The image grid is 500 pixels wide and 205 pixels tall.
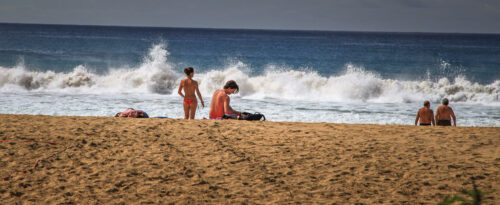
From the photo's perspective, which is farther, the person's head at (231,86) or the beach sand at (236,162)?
the person's head at (231,86)

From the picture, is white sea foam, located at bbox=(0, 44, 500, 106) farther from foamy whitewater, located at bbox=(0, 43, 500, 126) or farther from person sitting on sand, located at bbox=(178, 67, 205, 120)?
person sitting on sand, located at bbox=(178, 67, 205, 120)

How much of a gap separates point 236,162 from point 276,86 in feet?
42.4

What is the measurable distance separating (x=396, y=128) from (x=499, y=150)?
62.5 inches

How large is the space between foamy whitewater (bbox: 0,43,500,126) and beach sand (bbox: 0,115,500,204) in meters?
5.35

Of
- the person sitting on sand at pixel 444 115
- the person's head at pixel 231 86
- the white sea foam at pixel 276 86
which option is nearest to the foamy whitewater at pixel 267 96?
the white sea foam at pixel 276 86

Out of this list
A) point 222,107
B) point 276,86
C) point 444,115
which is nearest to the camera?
point 222,107

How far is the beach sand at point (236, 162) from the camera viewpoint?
4.00 metres

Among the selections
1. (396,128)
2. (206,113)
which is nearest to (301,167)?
(396,128)

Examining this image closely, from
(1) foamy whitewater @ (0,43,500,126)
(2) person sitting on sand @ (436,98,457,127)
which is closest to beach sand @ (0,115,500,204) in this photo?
(2) person sitting on sand @ (436,98,457,127)

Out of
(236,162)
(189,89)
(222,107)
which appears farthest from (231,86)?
(236,162)

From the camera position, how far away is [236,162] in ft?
16.2

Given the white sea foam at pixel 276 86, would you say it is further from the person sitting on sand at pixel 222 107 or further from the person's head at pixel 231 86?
the person's head at pixel 231 86

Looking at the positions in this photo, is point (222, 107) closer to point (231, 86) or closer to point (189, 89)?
point (231, 86)

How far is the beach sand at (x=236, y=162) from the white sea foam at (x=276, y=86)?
9.75 metres
